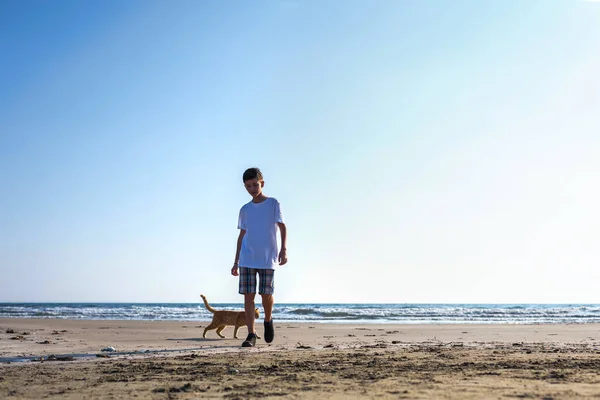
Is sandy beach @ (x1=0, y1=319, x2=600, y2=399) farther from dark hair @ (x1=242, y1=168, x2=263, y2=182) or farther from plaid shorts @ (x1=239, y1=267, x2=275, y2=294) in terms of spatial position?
dark hair @ (x1=242, y1=168, x2=263, y2=182)

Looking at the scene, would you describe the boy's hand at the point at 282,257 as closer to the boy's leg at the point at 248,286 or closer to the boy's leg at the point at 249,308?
the boy's leg at the point at 248,286

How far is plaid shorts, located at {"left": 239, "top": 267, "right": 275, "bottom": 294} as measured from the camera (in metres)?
6.29

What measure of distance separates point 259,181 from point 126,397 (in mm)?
3728

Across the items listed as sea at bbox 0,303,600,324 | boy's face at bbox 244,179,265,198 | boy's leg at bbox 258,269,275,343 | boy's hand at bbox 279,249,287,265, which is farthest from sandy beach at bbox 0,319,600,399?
sea at bbox 0,303,600,324

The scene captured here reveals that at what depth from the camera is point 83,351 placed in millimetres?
5754

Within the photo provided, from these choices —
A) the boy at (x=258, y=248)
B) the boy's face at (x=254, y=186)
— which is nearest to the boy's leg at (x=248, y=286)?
the boy at (x=258, y=248)

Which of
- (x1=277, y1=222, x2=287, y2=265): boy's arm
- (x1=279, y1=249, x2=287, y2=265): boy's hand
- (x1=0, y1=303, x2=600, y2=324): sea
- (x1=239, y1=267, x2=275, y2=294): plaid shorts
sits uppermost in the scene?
(x1=277, y1=222, x2=287, y2=265): boy's arm

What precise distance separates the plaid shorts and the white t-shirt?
0.22 feet

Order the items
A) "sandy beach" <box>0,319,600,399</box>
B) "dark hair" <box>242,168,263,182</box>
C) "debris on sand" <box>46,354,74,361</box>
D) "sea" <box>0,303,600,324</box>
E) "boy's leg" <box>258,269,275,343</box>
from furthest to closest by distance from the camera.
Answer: "sea" <box>0,303,600,324</box>
"dark hair" <box>242,168,263,182</box>
"boy's leg" <box>258,269,275,343</box>
"debris on sand" <box>46,354,74,361</box>
"sandy beach" <box>0,319,600,399</box>

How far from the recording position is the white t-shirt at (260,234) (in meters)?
6.29

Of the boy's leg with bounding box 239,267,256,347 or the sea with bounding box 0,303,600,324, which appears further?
the sea with bounding box 0,303,600,324

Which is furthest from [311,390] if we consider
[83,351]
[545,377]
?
[83,351]

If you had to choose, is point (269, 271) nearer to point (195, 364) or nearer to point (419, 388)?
point (195, 364)

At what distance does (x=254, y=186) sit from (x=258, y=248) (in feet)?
2.34
